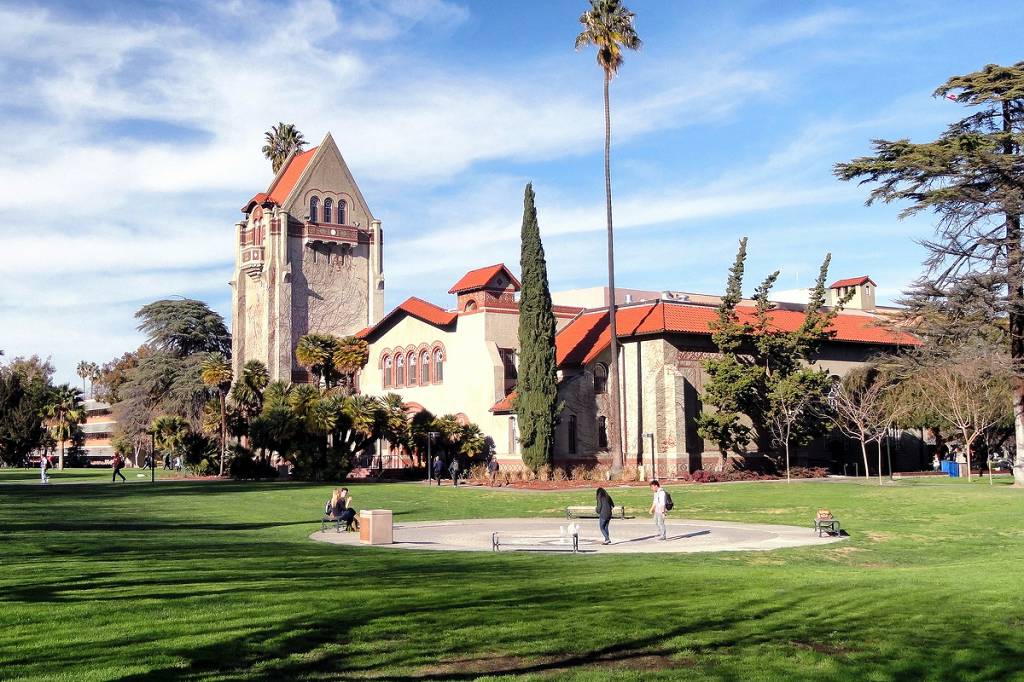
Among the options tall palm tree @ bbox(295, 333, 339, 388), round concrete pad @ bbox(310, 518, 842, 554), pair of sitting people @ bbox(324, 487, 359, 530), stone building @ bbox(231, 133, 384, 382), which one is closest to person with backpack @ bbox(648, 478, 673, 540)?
round concrete pad @ bbox(310, 518, 842, 554)

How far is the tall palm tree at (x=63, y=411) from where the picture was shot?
296 feet

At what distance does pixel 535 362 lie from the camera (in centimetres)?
5191

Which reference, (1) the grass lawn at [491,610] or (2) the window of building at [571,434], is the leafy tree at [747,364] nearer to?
(2) the window of building at [571,434]

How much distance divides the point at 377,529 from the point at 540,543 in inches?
143

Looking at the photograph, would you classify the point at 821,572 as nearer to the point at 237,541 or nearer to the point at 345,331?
the point at 237,541

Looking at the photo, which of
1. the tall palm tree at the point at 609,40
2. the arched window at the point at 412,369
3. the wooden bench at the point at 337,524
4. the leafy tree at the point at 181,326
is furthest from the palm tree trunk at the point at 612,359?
the leafy tree at the point at 181,326

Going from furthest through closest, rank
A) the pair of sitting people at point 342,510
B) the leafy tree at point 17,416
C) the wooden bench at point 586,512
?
the leafy tree at point 17,416 < the wooden bench at point 586,512 < the pair of sitting people at point 342,510

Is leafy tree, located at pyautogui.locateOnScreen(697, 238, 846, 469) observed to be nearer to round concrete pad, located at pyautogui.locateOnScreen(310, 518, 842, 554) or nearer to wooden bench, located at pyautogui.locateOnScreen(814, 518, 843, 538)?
round concrete pad, located at pyautogui.locateOnScreen(310, 518, 842, 554)

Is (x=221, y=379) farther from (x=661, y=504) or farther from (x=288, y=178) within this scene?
(x=661, y=504)

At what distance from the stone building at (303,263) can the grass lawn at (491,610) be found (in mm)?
52060

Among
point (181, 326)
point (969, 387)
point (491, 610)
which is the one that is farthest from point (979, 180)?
point (181, 326)

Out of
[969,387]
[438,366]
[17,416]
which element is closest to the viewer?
[969,387]

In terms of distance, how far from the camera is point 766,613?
13828 mm

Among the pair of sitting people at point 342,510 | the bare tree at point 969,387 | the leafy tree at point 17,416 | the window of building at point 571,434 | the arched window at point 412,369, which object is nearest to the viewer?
the pair of sitting people at point 342,510
